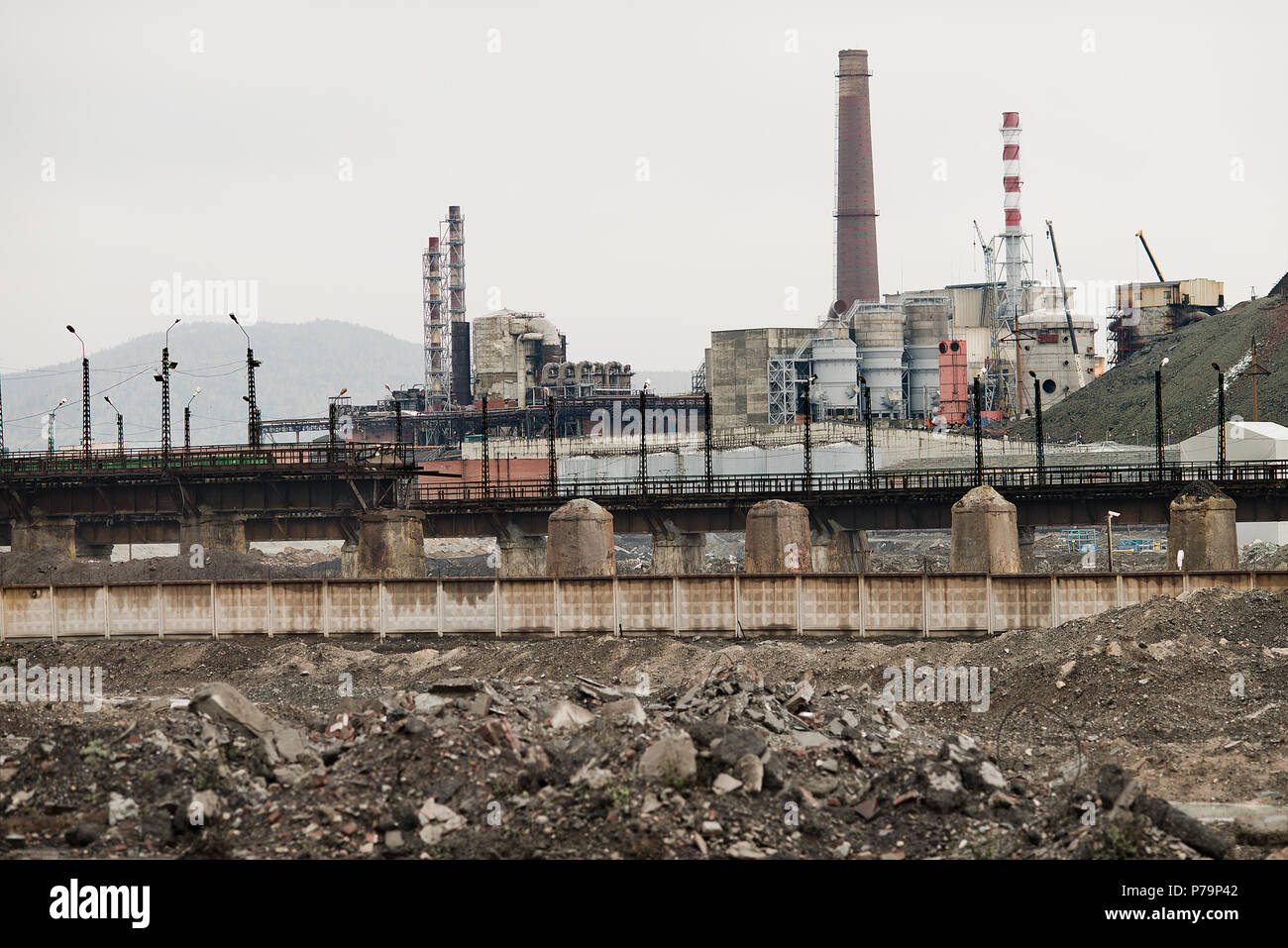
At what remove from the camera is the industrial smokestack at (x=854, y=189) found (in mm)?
152125

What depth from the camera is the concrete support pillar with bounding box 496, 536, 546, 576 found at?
7481 cm

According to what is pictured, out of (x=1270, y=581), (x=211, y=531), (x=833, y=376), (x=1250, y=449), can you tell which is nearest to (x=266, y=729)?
(x=1270, y=581)

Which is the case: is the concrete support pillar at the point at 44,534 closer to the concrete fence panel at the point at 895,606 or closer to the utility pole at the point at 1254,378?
the concrete fence panel at the point at 895,606

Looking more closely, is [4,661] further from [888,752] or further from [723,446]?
[723,446]

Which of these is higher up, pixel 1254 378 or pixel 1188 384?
pixel 1188 384

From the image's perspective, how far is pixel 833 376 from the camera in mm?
137875

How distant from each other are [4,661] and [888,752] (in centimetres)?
2505

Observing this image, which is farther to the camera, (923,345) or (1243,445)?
(923,345)

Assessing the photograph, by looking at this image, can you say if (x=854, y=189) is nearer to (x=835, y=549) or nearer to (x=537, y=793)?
(x=835, y=549)

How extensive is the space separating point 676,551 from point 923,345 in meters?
82.5

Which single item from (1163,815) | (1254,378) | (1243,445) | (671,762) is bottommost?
(1163,815)

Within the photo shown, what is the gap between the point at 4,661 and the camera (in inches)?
1443

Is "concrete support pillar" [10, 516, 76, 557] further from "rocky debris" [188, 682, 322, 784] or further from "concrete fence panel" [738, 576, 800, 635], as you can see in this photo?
"rocky debris" [188, 682, 322, 784]

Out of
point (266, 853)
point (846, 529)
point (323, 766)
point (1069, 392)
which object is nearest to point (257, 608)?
point (323, 766)
